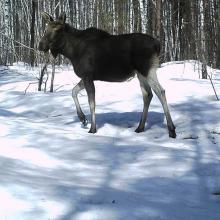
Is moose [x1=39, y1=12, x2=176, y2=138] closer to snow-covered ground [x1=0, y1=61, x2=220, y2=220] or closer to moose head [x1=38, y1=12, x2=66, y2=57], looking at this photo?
moose head [x1=38, y1=12, x2=66, y2=57]

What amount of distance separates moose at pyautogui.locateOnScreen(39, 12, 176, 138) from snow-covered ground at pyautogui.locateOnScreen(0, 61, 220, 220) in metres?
0.73

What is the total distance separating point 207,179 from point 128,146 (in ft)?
5.50

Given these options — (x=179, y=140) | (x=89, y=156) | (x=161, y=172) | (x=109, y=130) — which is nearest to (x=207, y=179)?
(x=161, y=172)

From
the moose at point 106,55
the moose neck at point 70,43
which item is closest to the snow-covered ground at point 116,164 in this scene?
the moose at point 106,55

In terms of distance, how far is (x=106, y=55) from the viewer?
821 cm

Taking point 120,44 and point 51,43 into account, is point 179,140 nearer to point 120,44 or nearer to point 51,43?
point 120,44

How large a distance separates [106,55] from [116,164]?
9.56 feet

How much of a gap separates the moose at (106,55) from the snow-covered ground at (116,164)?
73cm

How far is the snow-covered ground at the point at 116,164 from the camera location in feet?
12.3

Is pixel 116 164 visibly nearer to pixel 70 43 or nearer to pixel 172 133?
pixel 172 133

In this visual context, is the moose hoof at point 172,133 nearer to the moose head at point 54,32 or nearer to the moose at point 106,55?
the moose at point 106,55

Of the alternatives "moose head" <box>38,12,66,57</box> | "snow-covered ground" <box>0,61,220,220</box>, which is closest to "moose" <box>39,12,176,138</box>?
"moose head" <box>38,12,66,57</box>

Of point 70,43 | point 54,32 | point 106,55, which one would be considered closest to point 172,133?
point 106,55

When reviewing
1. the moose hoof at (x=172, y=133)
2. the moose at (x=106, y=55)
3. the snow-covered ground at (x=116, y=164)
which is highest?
the moose at (x=106, y=55)
